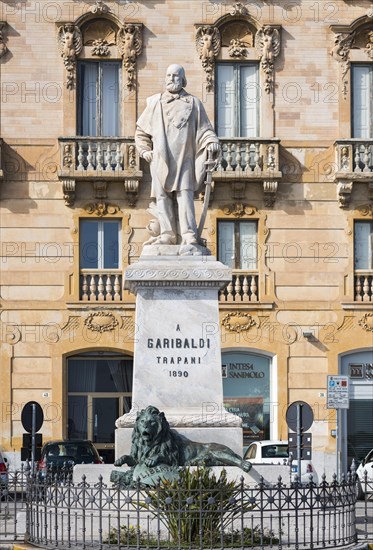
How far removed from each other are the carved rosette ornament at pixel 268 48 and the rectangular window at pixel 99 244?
532 centimetres

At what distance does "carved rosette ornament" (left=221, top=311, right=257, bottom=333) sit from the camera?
40906 millimetres

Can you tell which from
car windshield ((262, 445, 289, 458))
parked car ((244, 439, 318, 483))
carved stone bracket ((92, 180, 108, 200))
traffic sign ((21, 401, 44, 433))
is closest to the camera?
traffic sign ((21, 401, 44, 433))

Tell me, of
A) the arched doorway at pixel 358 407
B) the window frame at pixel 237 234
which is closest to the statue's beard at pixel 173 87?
the window frame at pixel 237 234

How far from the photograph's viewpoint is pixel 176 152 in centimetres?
→ 2223

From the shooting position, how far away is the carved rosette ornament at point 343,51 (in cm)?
4159

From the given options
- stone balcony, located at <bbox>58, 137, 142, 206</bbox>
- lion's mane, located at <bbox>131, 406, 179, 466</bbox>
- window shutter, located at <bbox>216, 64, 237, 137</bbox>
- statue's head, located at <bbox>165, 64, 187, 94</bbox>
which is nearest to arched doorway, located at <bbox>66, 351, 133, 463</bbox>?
stone balcony, located at <bbox>58, 137, 142, 206</bbox>

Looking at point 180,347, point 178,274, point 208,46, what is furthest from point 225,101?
point 180,347

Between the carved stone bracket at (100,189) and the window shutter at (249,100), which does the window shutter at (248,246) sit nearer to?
the window shutter at (249,100)

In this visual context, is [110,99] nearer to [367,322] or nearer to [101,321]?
[101,321]

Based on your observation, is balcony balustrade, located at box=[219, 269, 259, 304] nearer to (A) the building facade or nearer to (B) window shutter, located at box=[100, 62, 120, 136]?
(A) the building facade

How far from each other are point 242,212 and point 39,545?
2266 centimetres

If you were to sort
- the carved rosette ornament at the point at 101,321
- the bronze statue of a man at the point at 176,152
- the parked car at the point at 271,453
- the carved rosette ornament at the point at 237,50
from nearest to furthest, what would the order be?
the bronze statue of a man at the point at 176,152
the parked car at the point at 271,453
the carved rosette ornament at the point at 101,321
the carved rosette ornament at the point at 237,50

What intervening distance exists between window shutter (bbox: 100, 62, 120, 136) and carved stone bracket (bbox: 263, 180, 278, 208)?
4.02 metres

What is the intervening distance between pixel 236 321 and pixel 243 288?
869 mm
